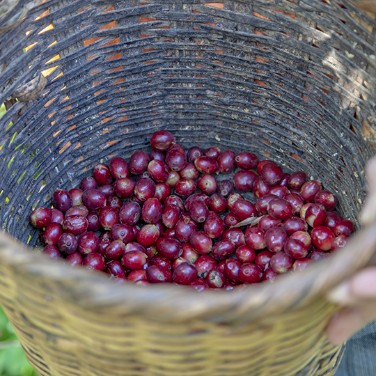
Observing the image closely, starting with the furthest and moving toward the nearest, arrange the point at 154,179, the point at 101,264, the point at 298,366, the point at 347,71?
the point at 154,179 → the point at 101,264 → the point at 347,71 → the point at 298,366

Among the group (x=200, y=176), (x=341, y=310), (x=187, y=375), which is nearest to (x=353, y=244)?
(x=341, y=310)

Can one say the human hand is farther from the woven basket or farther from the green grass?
→ the green grass

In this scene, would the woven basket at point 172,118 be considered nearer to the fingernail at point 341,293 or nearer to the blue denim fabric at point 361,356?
the fingernail at point 341,293

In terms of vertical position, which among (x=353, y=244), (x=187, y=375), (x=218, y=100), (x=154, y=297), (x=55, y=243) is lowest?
(x=55, y=243)

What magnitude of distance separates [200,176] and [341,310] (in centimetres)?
79

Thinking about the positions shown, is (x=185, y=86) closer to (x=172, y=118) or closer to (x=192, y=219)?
(x=172, y=118)

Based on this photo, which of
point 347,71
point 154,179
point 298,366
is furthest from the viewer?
point 154,179

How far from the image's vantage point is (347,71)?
3.95ft

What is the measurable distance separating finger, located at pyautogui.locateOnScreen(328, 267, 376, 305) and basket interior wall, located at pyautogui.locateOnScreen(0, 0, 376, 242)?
0.60 metres

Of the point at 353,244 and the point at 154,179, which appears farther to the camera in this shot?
the point at 154,179

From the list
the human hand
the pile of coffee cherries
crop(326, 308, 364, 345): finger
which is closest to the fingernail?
the human hand

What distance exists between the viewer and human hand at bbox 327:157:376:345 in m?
0.63

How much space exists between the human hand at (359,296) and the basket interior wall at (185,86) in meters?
0.50

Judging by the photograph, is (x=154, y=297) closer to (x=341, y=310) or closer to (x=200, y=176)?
(x=341, y=310)
